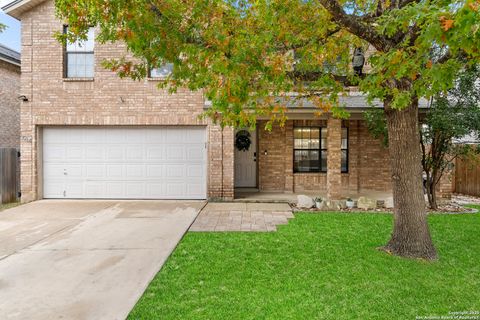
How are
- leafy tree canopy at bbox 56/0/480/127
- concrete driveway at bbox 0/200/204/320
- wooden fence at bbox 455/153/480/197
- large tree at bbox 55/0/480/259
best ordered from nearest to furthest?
1. concrete driveway at bbox 0/200/204/320
2. leafy tree canopy at bbox 56/0/480/127
3. large tree at bbox 55/0/480/259
4. wooden fence at bbox 455/153/480/197

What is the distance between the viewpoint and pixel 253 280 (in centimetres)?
411

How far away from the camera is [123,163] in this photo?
1045cm

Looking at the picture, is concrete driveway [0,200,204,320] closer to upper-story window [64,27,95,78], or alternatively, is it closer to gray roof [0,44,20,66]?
upper-story window [64,27,95,78]

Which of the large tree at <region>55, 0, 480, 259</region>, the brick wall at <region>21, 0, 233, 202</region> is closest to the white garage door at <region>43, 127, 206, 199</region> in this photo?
the brick wall at <region>21, 0, 233, 202</region>

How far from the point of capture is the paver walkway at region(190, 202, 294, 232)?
22.7 ft

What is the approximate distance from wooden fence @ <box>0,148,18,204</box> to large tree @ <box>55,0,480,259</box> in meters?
7.58

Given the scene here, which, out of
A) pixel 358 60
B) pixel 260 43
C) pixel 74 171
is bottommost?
pixel 74 171

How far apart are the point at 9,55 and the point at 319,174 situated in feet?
44.2

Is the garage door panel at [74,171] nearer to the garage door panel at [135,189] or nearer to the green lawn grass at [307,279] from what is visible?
the garage door panel at [135,189]

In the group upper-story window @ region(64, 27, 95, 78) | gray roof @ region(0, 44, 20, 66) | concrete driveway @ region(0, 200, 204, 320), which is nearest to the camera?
concrete driveway @ region(0, 200, 204, 320)

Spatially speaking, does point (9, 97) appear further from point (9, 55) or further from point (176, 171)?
→ point (176, 171)

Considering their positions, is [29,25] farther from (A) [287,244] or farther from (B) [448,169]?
(B) [448,169]

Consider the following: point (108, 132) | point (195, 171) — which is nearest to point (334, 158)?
point (195, 171)

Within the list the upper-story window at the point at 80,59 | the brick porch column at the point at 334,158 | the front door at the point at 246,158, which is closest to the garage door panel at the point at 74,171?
the upper-story window at the point at 80,59
